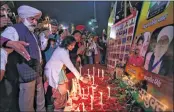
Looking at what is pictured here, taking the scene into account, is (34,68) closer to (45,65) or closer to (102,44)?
(45,65)

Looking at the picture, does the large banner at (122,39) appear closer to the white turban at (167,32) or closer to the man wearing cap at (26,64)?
the white turban at (167,32)

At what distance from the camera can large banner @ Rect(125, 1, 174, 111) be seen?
196cm

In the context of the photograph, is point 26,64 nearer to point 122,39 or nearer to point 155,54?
point 155,54

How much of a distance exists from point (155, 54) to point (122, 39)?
5.48 ft

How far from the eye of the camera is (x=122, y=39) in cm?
391

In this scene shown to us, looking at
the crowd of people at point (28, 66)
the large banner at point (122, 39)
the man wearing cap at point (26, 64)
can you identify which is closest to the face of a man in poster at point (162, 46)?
the large banner at point (122, 39)

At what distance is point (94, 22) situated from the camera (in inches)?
150

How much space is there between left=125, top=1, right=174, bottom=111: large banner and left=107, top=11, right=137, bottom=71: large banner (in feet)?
1.28

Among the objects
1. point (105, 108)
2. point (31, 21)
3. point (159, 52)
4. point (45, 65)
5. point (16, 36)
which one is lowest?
point (105, 108)

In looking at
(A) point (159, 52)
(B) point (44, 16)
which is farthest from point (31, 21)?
(A) point (159, 52)

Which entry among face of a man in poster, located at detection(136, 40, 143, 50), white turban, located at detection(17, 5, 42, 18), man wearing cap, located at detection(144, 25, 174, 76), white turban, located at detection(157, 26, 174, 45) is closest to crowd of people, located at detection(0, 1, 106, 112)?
white turban, located at detection(17, 5, 42, 18)

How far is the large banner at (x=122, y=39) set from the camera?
341 cm

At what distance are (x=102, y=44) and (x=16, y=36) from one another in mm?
2846

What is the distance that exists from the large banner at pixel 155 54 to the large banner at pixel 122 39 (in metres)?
0.39
